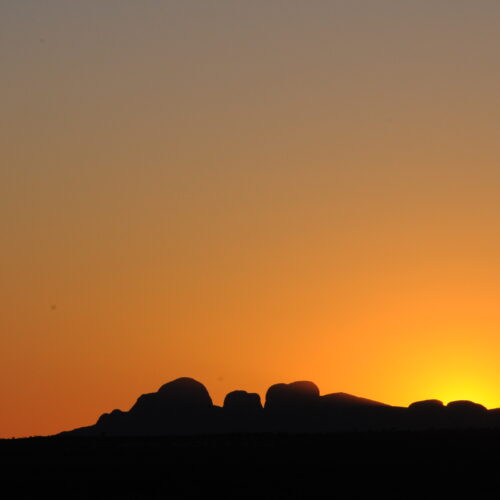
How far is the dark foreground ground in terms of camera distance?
66.3 metres

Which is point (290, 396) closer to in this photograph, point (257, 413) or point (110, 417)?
point (257, 413)

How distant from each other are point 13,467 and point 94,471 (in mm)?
8311

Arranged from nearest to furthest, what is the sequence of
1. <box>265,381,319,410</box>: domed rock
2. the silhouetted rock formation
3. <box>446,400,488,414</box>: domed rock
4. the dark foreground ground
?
the dark foreground ground
<box>446,400,488,414</box>: domed rock
the silhouetted rock formation
<box>265,381,319,410</box>: domed rock

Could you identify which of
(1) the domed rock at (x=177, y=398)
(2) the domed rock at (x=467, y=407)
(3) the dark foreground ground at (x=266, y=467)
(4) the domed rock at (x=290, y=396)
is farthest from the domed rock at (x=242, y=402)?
(3) the dark foreground ground at (x=266, y=467)

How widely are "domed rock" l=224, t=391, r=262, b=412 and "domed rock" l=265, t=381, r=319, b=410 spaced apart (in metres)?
1.75

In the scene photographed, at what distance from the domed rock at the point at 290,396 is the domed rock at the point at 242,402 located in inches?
69.0

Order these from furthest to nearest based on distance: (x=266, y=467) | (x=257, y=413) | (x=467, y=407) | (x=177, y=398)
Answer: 1. (x=177, y=398)
2. (x=257, y=413)
3. (x=467, y=407)
4. (x=266, y=467)

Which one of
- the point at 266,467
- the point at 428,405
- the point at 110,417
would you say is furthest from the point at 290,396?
the point at 266,467

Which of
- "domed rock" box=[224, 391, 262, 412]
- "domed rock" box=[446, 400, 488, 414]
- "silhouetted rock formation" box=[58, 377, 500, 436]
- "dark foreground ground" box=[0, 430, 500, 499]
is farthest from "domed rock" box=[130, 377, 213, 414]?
"dark foreground ground" box=[0, 430, 500, 499]

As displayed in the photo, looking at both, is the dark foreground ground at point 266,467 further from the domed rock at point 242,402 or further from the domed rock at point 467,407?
the domed rock at point 242,402

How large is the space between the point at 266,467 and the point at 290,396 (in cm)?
10298

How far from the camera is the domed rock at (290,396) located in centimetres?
17625

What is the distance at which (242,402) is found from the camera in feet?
581

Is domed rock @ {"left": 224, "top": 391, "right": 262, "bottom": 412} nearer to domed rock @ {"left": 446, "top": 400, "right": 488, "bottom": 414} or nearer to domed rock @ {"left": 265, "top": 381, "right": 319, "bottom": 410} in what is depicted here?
domed rock @ {"left": 265, "top": 381, "right": 319, "bottom": 410}
